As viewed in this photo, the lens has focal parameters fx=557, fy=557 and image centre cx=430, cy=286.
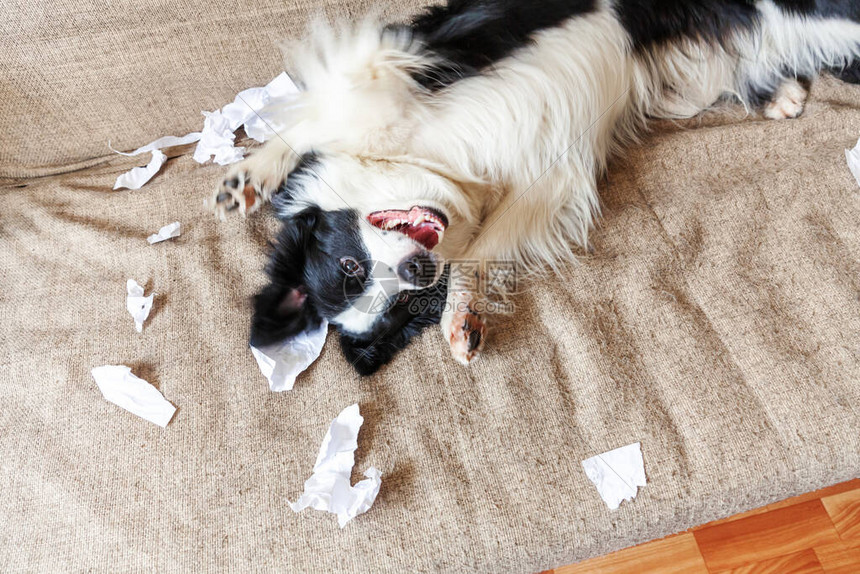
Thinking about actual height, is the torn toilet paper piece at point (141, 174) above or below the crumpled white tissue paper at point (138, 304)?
above

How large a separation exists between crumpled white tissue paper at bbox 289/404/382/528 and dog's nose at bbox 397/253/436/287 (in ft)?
1.06

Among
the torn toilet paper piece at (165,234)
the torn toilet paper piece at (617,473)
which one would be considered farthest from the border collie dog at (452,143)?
the torn toilet paper piece at (617,473)

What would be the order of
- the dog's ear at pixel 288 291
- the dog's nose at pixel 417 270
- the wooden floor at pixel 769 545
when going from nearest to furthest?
1. the dog's nose at pixel 417 270
2. the dog's ear at pixel 288 291
3. the wooden floor at pixel 769 545

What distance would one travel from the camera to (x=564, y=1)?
1332mm

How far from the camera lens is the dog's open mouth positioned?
4.09 feet

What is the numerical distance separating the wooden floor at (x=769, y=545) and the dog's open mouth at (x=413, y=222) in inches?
37.9

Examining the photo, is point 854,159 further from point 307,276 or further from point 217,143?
point 217,143

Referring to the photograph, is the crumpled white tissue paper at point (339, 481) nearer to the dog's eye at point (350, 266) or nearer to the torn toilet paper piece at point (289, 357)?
the torn toilet paper piece at point (289, 357)

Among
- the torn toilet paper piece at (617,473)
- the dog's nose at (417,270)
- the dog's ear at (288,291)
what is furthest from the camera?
the dog's ear at (288,291)

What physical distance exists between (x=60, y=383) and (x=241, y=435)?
47cm

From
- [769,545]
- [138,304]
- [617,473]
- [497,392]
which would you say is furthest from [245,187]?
[769,545]

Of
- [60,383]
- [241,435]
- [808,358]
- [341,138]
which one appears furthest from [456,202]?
[60,383]

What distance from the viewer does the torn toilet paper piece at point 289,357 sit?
128 cm

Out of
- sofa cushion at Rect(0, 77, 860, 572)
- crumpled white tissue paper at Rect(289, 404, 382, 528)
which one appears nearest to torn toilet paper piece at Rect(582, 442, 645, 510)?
sofa cushion at Rect(0, 77, 860, 572)
